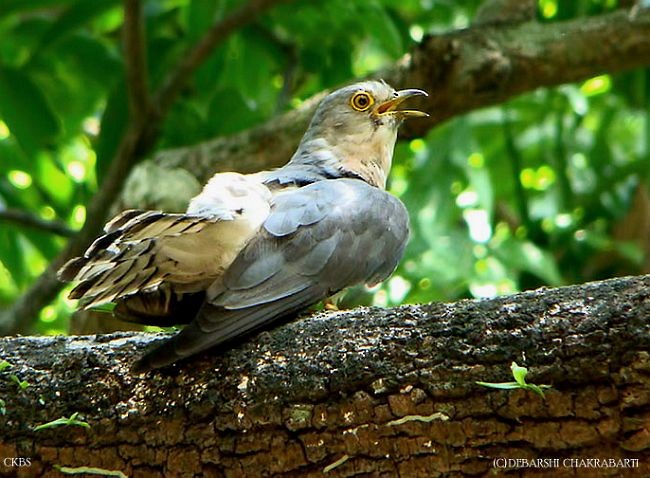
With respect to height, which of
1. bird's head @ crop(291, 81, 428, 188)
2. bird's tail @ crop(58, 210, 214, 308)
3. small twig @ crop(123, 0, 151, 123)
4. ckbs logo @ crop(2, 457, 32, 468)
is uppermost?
small twig @ crop(123, 0, 151, 123)

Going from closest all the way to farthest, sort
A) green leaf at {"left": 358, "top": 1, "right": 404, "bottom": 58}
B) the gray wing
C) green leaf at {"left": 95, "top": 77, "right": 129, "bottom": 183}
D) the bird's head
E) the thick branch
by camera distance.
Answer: the gray wing → the bird's head → the thick branch → green leaf at {"left": 358, "top": 1, "right": 404, "bottom": 58} → green leaf at {"left": 95, "top": 77, "right": 129, "bottom": 183}

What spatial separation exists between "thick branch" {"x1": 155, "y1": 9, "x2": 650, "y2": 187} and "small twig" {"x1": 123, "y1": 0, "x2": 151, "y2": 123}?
0.41m

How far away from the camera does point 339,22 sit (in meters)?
6.62

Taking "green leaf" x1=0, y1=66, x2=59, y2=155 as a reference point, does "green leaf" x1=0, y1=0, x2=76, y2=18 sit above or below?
above

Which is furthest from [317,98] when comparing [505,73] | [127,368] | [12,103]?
[127,368]

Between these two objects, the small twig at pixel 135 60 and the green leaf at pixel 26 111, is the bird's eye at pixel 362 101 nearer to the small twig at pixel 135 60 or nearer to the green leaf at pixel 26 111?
the small twig at pixel 135 60

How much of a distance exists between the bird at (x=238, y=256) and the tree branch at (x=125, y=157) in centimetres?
168

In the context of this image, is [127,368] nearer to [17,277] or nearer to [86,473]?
[86,473]

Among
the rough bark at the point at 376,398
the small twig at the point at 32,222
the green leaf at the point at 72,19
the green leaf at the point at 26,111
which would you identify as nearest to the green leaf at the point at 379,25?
the green leaf at the point at 72,19

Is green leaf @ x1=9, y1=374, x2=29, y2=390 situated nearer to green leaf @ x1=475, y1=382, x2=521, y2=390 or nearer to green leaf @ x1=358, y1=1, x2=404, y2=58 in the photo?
green leaf @ x1=475, y1=382, x2=521, y2=390

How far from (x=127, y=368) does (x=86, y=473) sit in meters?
0.37

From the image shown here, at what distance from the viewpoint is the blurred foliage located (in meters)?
6.51

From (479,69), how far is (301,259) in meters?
2.36

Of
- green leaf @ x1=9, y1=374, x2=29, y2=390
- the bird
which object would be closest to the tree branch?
the bird
